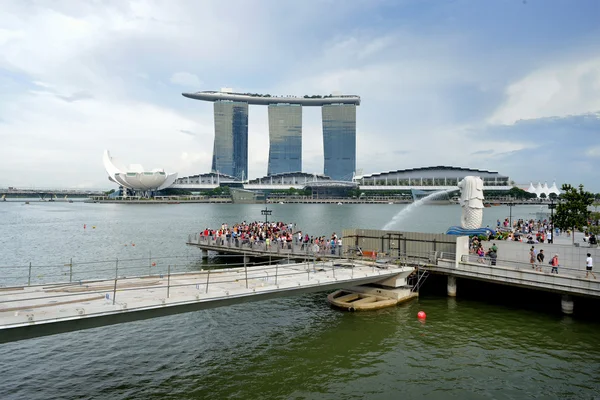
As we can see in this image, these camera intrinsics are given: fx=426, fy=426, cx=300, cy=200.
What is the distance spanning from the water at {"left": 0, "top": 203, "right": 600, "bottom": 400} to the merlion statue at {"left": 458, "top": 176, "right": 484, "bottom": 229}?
27.1ft

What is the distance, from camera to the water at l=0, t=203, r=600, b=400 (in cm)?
1242

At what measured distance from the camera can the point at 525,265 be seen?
69.8ft

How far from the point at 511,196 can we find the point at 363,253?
6962 inches

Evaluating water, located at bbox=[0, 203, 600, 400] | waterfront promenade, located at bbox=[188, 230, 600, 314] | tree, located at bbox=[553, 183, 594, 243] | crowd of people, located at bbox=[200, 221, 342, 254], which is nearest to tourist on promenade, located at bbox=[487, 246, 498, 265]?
waterfront promenade, located at bbox=[188, 230, 600, 314]

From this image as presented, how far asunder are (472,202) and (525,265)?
799 centimetres

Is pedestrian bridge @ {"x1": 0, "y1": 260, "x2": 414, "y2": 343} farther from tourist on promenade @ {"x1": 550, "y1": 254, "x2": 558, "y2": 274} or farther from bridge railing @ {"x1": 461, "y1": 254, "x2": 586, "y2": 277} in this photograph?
tourist on promenade @ {"x1": 550, "y1": 254, "x2": 558, "y2": 274}

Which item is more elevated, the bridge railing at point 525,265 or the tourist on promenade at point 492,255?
the tourist on promenade at point 492,255

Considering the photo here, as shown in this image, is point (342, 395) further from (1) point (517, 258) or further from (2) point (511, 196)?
(2) point (511, 196)

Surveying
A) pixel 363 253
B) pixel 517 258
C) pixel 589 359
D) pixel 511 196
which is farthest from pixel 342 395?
pixel 511 196

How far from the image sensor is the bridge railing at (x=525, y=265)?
1914cm

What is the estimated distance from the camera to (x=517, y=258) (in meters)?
22.2

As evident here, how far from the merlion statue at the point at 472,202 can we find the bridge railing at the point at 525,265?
22.5 feet

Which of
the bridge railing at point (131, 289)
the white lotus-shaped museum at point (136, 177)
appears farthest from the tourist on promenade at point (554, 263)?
the white lotus-shaped museum at point (136, 177)

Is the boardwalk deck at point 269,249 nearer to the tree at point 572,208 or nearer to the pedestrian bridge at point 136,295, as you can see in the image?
the pedestrian bridge at point 136,295
